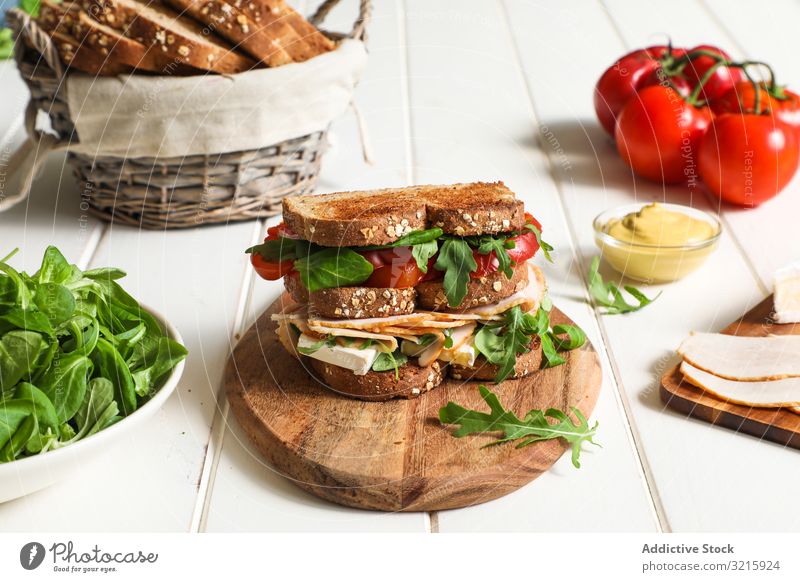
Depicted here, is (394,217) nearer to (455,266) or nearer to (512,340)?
(455,266)

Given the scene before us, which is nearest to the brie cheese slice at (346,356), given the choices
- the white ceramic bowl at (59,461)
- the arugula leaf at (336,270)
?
the arugula leaf at (336,270)

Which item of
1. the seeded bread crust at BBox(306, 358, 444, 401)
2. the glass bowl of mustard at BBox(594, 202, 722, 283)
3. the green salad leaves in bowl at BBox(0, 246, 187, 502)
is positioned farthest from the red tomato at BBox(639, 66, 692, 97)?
the green salad leaves in bowl at BBox(0, 246, 187, 502)

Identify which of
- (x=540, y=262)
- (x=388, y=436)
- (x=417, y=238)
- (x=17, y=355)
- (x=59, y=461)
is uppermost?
(x=417, y=238)

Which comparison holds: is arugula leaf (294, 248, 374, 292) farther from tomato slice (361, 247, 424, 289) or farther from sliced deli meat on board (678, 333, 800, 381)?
sliced deli meat on board (678, 333, 800, 381)

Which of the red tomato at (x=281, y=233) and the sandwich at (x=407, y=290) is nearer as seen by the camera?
the sandwich at (x=407, y=290)

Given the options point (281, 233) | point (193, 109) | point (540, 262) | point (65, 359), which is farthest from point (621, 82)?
point (65, 359)

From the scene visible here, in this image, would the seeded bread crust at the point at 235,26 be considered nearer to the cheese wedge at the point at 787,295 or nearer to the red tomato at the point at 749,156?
the red tomato at the point at 749,156
